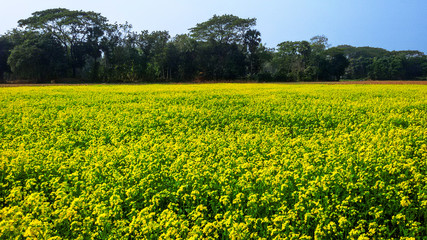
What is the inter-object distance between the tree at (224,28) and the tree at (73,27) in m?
16.6

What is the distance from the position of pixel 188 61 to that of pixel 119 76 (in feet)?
37.1

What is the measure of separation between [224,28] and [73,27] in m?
25.3

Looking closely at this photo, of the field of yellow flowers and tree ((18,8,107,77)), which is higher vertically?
tree ((18,8,107,77))

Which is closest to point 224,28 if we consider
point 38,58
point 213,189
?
point 38,58

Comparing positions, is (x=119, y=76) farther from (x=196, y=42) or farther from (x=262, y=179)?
(x=262, y=179)

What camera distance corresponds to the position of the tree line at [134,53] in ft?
163

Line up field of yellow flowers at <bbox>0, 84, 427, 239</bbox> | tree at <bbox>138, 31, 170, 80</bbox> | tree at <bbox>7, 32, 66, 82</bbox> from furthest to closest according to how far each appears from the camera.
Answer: tree at <bbox>138, 31, 170, 80</bbox>
tree at <bbox>7, 32, 66, 82</bbox>
field of yellow flowers at <bbox>0, 84, 427, 239</bbox>

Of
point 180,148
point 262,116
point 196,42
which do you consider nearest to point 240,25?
point 196,42

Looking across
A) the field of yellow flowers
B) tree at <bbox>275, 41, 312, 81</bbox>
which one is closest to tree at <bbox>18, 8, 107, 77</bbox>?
tree at <bbox>275, 41, 312, 81</bbox>

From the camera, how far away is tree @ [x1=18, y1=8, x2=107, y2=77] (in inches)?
2121

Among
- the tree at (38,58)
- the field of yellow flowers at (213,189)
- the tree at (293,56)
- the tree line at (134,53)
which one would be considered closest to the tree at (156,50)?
the tree line at (134,53)

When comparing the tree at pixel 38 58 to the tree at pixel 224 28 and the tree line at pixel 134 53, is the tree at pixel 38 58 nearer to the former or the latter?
the tree line at pixel 134 53

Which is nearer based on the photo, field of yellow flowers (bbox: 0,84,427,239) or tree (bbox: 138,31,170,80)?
field of yellow flowers (bbox: 0,84,427,239)

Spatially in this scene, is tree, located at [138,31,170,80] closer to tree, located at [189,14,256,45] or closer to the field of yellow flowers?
tree, located at [189,14,256,45]
